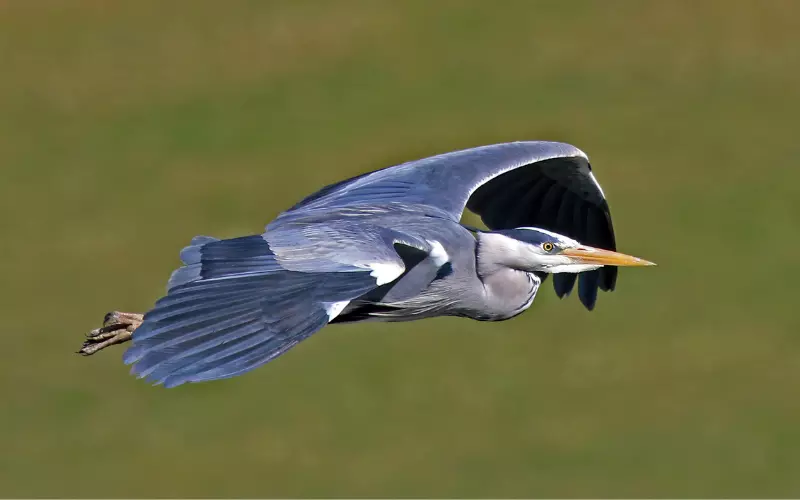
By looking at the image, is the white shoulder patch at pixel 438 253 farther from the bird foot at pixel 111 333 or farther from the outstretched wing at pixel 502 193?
the bird foot at pixel 111 333

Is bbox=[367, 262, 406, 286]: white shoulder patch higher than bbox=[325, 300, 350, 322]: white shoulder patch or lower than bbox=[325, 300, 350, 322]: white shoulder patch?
higher

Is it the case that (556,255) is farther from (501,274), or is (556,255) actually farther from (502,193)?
(502,193)

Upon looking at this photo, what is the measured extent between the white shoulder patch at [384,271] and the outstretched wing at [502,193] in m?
0.73

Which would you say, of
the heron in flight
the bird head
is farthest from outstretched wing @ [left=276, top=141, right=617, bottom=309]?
the bird head

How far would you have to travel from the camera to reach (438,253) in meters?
6.17

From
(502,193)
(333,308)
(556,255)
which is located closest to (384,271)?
(333,308)

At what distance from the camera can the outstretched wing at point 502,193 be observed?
6781mm

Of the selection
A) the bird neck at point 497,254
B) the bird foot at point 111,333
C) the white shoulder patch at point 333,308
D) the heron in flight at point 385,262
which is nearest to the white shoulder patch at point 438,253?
the heron in flight at point 385,262

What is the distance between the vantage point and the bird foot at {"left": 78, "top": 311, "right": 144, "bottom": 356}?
21.4 feet

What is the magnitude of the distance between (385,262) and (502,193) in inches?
96.7

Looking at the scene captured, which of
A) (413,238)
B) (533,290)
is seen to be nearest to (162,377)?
(413,238)

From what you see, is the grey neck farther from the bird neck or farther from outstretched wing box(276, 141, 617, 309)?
outstretched wing box(276, 141, 617, 309)

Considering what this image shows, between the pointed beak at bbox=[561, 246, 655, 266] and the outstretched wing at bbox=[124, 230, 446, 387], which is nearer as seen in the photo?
the outstretched wing at bbox=[124, 230, 446, 387]

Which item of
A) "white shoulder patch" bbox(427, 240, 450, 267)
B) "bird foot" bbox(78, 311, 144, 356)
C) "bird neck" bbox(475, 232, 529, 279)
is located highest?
"bird neck" bbox(475, 232, 529, 279)
